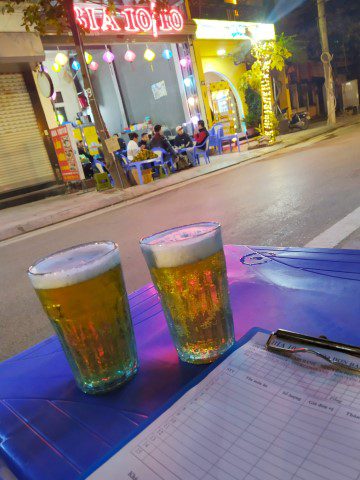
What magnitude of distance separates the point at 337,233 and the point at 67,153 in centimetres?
806

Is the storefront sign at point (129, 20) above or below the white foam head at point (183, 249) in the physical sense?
above

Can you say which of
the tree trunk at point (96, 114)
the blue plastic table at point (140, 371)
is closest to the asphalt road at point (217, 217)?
the tree trunk at point (96, 114)

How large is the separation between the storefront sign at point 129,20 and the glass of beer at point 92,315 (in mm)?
11062

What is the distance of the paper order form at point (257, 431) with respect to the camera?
504 millimetres

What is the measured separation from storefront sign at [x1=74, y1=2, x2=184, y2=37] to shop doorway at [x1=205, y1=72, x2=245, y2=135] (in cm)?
361

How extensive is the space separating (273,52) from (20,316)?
1186cm

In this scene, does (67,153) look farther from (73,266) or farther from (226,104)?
(73,266)

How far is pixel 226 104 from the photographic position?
16.5 metres

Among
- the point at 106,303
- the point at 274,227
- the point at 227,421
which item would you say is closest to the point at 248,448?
the point at 227,421

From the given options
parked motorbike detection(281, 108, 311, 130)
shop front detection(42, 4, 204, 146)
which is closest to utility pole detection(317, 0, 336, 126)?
parked motorbike detection(281, 108, 311, 130)

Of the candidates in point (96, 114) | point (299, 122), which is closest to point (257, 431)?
point (96, 114)

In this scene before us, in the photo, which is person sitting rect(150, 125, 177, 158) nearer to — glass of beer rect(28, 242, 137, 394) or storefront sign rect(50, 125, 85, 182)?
storefront sign rect(50, 125, 85, 182)

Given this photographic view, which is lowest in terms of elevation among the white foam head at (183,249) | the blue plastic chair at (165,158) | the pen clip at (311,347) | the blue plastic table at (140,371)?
the blue plastic chair at (165,158)

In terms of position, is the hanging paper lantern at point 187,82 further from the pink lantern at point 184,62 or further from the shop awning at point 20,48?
the shop awning at point 20,48
